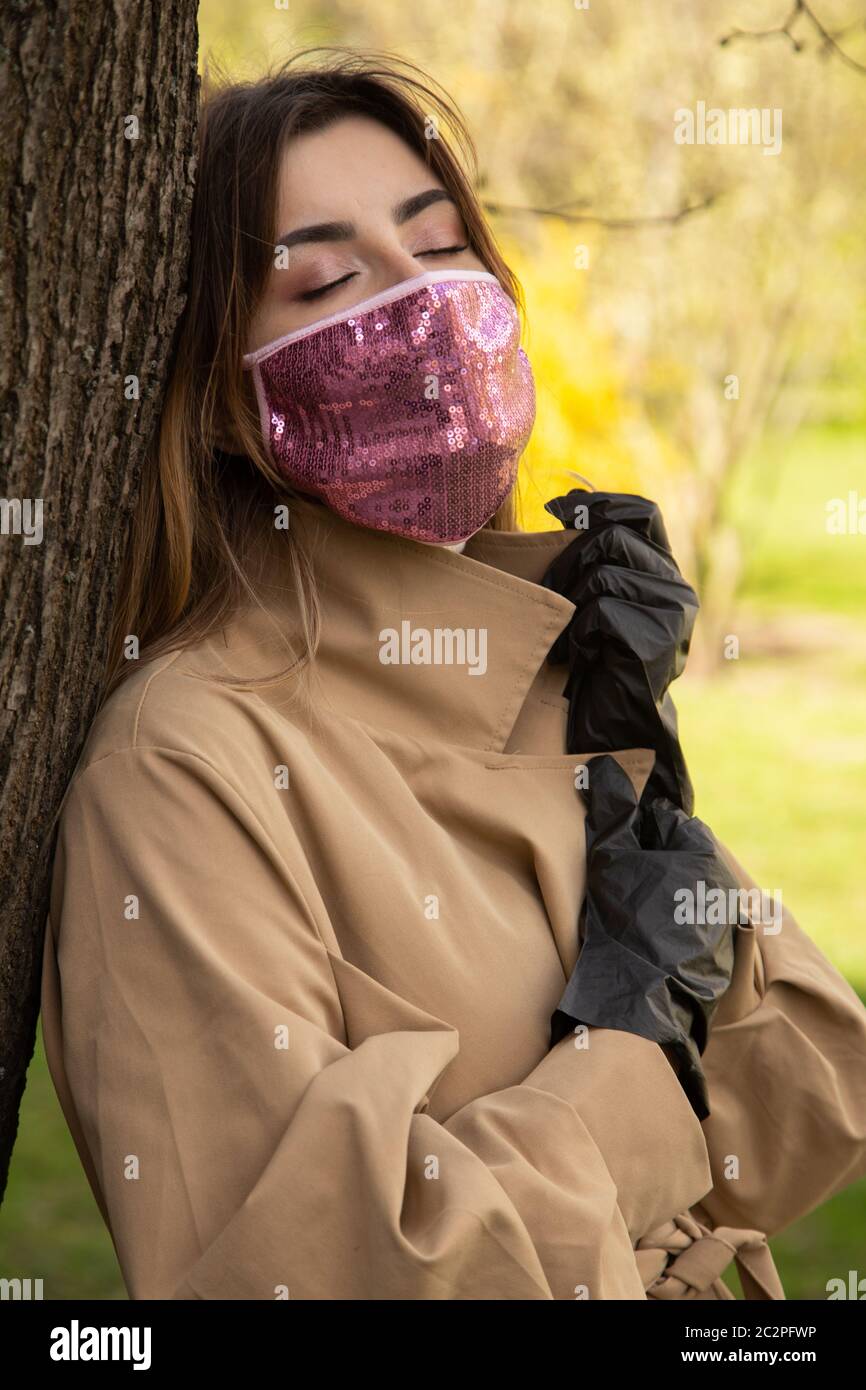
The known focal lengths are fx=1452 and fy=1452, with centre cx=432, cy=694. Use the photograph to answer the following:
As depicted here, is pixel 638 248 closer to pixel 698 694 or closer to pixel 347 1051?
pixel 698 694

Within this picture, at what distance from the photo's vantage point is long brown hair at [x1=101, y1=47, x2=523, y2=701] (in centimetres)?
198

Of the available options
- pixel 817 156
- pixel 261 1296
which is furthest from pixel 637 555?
pixel 817 156

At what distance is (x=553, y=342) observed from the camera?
8.95 m

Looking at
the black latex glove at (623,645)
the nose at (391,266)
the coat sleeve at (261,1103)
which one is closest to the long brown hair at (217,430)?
the nose at (391,266)

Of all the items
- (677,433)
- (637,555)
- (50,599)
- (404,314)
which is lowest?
(50,599)

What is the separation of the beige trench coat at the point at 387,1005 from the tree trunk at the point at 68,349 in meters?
0.06

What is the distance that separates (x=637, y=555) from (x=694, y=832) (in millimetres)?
460

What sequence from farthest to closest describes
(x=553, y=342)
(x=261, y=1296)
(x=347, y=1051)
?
1. (x=553, y=342)
2. (x=347, y=1051)
3. (x=261, y=1296)

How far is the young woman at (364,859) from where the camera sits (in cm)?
161

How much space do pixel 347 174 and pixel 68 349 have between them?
1.79ft

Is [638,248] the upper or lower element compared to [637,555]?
upper

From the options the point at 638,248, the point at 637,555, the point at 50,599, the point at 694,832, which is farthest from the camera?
the point at 638,248

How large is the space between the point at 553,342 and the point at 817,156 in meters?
2.65

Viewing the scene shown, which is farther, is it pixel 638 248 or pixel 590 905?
pixel 638 248
